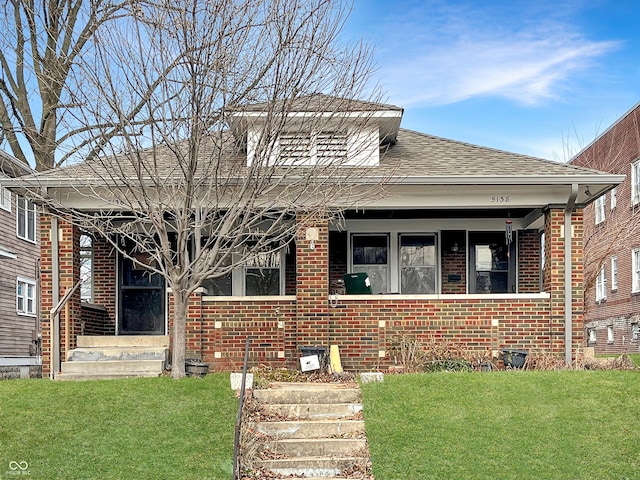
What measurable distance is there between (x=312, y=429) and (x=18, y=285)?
17.0m

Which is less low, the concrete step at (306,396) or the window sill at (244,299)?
the window sill at (244,299)

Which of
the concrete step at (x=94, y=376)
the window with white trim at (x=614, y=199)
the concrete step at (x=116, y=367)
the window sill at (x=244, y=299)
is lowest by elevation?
the concrete step at (x=94, y=376)

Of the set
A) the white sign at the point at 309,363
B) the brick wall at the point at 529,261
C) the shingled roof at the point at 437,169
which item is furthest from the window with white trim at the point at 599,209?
the white sign at the point at 309,363

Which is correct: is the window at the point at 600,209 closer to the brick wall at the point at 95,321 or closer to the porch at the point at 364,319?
the porch at the point at 364,319

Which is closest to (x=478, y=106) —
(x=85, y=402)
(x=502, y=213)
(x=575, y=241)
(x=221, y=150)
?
(x=502, y=213)

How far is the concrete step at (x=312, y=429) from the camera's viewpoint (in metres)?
9.98

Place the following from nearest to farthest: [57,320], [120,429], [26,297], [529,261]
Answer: [120,429], [57,320], [529,261], [26,297]

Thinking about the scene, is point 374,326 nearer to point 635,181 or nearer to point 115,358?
point 115,358

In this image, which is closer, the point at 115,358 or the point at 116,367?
the point at 116,367

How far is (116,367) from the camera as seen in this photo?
43.4 ft

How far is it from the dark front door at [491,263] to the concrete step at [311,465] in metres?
7.50

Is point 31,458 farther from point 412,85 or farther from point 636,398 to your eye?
point 412,85

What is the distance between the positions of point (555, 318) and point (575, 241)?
135cm

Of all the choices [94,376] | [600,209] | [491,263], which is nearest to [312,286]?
[94,376]
